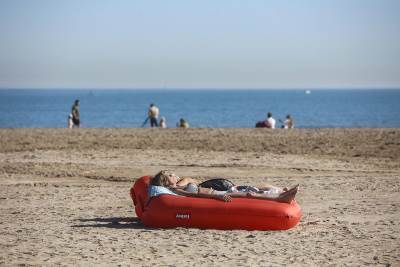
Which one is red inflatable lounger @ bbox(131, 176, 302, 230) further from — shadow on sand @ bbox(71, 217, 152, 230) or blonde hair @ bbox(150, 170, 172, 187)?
shadow on sand @ bbox(71, 217, 152, 230)

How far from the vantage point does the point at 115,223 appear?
12633 mm

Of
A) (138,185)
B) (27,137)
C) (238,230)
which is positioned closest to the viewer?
(238,230)

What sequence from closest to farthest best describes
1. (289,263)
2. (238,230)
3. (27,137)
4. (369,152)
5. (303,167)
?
1. (289,263)
2. (238,230)
3. (303,167)
4. (369,152)
5. (27,137)

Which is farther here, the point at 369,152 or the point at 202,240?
the point at 369,152

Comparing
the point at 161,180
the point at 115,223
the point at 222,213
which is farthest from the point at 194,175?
the point at 222,213

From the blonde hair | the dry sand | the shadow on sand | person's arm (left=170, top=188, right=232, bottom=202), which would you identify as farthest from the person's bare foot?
the shadow on sand

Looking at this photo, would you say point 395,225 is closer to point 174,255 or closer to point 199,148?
point 174,255

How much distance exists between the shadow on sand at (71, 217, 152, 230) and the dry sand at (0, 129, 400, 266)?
3 cm

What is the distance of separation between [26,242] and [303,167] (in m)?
10.7

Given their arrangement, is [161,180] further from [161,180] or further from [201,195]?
[201,195]

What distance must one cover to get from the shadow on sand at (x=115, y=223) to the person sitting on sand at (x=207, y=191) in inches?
26.2

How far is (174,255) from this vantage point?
10117 millimetres

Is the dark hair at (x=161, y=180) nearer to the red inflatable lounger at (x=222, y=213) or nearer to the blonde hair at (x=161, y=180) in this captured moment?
the blonde hair at (x=161, y=180)

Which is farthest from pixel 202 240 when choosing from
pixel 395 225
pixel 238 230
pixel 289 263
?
pixel 395 225
